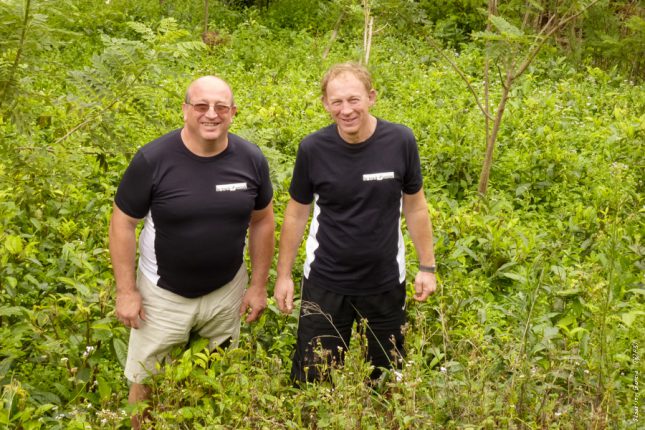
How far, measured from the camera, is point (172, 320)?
158 inches

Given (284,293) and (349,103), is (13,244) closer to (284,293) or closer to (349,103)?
(284,293)

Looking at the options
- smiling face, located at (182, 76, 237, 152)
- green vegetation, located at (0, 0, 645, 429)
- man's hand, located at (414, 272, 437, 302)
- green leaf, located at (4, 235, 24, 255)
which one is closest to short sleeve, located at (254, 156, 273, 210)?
smiling face, located at (182, 76, 237, 152)

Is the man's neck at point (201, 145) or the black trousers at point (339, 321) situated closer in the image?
the man's neck at point (201, 145)

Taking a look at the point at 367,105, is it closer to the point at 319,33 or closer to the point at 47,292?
the point at 47,292

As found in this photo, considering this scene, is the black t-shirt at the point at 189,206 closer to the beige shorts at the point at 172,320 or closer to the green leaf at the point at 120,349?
the beige shorts at the point at 172,320

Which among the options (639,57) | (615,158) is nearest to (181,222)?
(615,158)

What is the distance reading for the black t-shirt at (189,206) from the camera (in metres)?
3.75

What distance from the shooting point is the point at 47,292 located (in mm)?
5102

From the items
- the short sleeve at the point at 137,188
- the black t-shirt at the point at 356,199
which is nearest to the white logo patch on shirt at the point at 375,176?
the black t-shirt at the point at 356,199

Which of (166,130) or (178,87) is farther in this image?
(178,87)

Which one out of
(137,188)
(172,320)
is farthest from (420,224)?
(137,188)

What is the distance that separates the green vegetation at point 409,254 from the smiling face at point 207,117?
0.24 m

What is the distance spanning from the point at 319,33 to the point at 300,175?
13456 mm

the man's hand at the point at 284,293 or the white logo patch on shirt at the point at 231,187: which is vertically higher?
the white logo patch on shirt at the point at 231,187
